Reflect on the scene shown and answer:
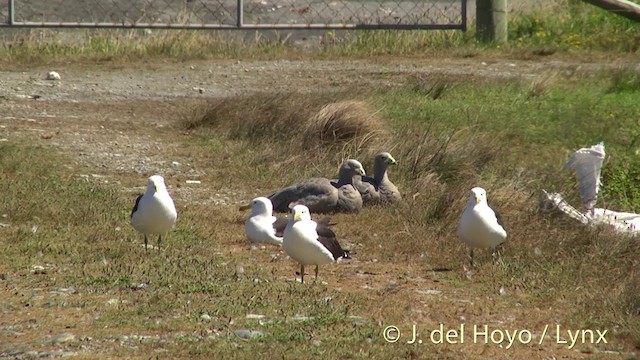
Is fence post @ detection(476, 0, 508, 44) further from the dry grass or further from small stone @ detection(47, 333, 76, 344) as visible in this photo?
small stone @ detection(47, 333, 76, 344)

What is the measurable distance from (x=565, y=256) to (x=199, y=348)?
370 centimetres

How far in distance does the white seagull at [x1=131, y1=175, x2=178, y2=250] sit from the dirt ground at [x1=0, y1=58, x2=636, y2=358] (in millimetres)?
2189

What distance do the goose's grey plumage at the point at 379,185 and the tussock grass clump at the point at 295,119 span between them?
1392mm

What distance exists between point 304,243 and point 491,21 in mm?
12533

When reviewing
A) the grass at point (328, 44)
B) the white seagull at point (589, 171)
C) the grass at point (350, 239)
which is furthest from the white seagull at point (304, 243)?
the grass at point (328, 44)

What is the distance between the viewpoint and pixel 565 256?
9.98 m

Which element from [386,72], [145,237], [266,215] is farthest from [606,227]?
[386,72]

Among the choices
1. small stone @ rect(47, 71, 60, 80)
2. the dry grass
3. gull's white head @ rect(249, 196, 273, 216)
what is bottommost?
small stone @ rect(47, 71, 60, 80)

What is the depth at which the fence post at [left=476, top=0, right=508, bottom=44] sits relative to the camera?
2053 centimetres

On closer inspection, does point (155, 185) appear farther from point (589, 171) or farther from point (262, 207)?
point (589, 171)

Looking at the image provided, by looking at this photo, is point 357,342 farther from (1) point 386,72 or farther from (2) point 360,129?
(1) point 386,72

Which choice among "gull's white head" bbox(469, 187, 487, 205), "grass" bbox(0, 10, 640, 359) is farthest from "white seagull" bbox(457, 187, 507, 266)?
"grass" bbox(0, 10, 640, 359)

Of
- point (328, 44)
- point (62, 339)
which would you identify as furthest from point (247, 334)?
point (328, 44)

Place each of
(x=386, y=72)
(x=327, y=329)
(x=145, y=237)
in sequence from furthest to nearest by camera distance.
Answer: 1. (x=386, y=72)
2. (x=145, y=237)
3. (x=327, y=329)
